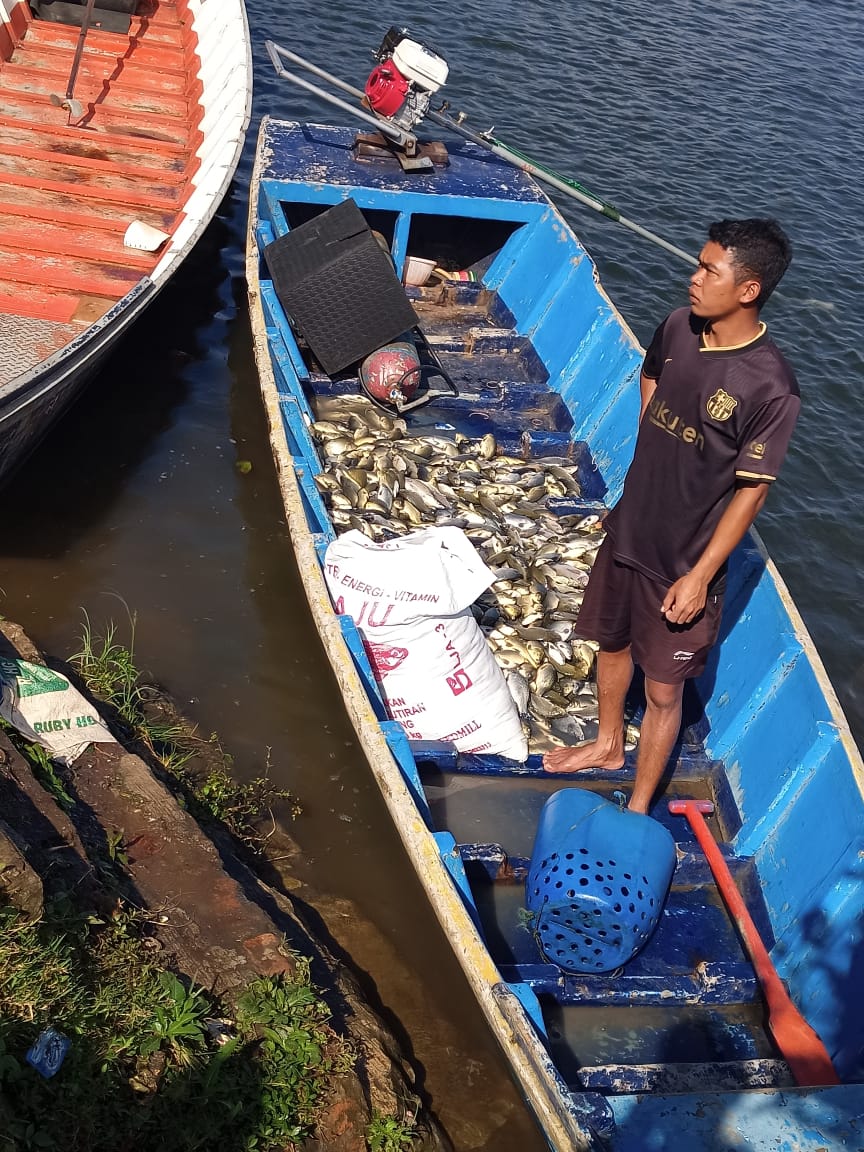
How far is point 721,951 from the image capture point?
14.1ft

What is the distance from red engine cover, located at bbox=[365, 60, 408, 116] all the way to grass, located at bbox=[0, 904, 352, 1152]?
6612mm

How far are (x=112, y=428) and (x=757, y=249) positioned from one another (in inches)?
212

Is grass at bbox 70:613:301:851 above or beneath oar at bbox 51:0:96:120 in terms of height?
beneath

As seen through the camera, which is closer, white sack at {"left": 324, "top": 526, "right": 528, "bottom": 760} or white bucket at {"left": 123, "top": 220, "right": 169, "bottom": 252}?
white sack at {"left": 324, "top": 526, "right": 528, "bottom": 760}

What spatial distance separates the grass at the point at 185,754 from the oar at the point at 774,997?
6.77 feet

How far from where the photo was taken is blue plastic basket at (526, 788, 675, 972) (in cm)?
385

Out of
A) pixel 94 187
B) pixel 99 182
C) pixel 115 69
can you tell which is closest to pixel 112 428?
pixel 94 187

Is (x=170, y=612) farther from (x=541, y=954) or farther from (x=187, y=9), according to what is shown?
(x=187, y=9)

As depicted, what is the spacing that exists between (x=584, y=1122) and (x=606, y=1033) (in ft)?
2.78

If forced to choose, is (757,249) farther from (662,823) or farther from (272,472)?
(272,472)

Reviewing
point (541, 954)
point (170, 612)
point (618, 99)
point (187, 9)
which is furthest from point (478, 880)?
point (618, 99)

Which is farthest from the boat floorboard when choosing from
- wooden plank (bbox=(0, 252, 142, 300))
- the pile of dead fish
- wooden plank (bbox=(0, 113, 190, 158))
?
wooden plank (bbox=(0, 113, 190, 158))

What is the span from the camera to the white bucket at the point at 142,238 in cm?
721

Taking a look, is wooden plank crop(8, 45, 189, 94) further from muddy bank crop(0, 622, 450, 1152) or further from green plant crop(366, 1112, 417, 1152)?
green plant crop(366, 1112, 417, 1152)
